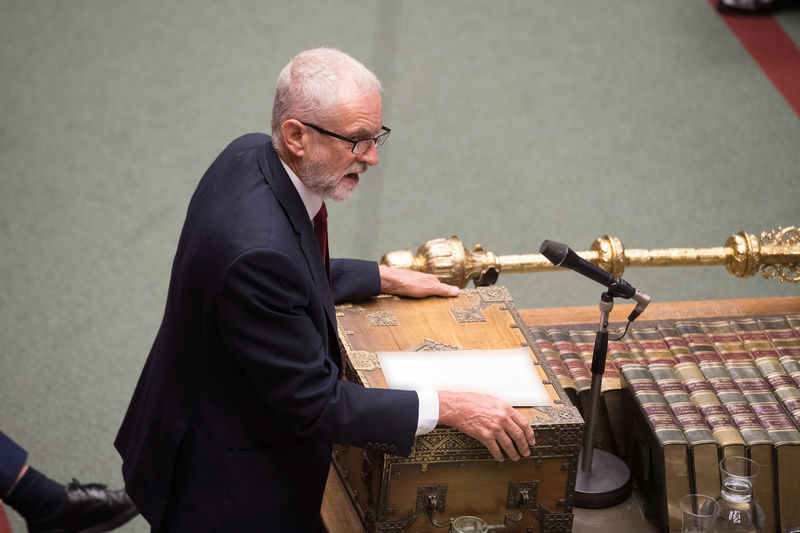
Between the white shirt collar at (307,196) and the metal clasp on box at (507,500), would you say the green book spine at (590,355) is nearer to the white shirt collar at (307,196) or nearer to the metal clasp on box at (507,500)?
the metal clasp on box at (507,500)

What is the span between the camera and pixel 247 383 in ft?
7.35

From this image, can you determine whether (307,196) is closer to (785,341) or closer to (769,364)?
(769,364)

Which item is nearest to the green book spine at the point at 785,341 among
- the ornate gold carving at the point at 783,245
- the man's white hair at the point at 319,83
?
the ornate gold carving at the point at 783,245

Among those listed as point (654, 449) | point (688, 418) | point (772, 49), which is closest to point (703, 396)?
point (688, 418)

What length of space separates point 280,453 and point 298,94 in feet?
2.54

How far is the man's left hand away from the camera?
9.15 feet

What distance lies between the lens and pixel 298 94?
2.14m

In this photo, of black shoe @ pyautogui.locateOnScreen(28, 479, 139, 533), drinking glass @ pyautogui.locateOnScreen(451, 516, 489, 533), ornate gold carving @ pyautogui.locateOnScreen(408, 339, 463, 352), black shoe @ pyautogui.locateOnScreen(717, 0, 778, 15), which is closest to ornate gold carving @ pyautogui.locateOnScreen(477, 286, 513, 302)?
ornate gold carving @ pyautogui.locateOnScreen(408, 339, 463, 352)

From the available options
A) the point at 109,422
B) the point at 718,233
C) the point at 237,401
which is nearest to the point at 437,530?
the point at 237,401

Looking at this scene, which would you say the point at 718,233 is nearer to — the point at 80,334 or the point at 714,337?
the point at 714,337

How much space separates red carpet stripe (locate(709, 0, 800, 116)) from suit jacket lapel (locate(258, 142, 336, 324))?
4495 mm

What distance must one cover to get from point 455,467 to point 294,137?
810 millimetres

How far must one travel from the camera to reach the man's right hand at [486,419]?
2256mm

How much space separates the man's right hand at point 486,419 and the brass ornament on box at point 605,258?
802 millimetres
